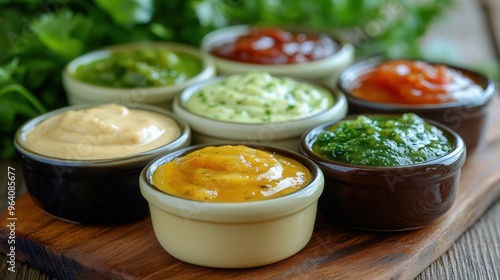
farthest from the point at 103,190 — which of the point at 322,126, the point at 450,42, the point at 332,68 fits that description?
the point at 450,42

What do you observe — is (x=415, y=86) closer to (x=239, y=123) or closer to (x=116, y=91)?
(x=239, y=123)

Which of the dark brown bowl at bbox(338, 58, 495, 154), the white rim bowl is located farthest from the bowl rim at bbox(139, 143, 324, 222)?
the dark brown bowl at bbox(338, 58, 495, 154)

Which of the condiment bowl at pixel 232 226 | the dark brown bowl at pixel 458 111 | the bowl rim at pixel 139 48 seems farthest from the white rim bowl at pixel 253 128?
the condiment bowl at pixel 232 226

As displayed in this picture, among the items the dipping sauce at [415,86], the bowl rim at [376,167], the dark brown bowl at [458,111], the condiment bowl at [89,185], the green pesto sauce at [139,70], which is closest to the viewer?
the bowl rim at [376,167]

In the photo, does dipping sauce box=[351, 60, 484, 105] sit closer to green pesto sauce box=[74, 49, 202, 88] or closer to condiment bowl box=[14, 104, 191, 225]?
green pesto sauce box=[74, 49, 202, 88]

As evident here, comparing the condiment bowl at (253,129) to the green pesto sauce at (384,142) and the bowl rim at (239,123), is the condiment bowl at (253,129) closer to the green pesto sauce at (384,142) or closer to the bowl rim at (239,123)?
the bowl rim at (239,123)

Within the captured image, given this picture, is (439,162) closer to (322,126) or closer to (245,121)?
(322,126)
